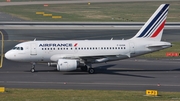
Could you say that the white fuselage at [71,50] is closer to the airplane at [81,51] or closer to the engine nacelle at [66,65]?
the airplane at [81,51]

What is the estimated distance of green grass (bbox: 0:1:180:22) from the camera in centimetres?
13525

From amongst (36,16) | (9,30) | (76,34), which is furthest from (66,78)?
(36,16)

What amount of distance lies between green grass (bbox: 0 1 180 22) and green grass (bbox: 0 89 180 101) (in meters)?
83.0

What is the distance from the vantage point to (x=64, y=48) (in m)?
62.3

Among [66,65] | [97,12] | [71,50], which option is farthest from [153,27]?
[97,12]

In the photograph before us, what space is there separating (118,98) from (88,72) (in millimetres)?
18072

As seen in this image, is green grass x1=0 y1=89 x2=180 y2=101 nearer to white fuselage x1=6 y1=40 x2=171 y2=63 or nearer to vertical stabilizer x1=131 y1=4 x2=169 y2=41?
white fuselage x1=6 y1=40 x2=171 y2=63

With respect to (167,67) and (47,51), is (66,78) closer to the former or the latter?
(47,51)

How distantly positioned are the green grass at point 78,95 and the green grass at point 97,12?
272 feet

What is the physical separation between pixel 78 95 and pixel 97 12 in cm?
10805

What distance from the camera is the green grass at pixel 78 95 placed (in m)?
43.6

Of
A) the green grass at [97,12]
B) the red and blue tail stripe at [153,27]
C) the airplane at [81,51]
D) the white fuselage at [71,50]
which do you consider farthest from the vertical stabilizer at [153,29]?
the green grass at [97,12]

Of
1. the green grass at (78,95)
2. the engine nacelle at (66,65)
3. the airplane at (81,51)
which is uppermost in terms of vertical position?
the airplane at (81,51)

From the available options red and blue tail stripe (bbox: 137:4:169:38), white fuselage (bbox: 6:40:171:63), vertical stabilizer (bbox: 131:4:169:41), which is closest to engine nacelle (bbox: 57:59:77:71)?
white fuselage (bbox: 6:40:171:63)
